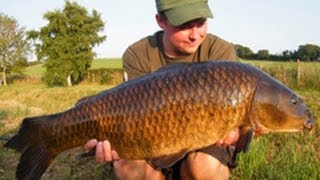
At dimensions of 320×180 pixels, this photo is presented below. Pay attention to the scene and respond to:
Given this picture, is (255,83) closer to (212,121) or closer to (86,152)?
(212,121)

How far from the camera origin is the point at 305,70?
51.1ft

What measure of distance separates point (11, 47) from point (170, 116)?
140 ft

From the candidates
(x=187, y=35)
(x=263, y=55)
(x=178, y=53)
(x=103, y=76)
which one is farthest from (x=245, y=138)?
(x=263, y=55)

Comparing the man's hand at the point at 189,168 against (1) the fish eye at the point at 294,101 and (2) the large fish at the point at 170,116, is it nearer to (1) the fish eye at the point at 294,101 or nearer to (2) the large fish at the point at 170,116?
(2) the large fish at the point at 170,116

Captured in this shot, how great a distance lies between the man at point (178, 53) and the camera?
9.78 ft

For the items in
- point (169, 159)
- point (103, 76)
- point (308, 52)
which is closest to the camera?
point (169, 159)

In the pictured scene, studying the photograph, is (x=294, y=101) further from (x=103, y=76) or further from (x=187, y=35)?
(x=103, y=76)

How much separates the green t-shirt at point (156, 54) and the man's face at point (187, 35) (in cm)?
17

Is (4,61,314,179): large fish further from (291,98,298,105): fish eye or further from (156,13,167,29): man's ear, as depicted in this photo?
(156,13,167,29): man's ear

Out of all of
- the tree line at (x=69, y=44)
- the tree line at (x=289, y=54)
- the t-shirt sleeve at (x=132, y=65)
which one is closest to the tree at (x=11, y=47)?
the tree line at (x=69, y=44)

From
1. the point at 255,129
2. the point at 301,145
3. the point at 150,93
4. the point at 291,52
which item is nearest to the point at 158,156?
the point at 150,93

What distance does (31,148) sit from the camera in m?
2.75

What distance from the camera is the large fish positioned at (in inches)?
98.7

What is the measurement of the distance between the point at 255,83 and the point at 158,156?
0.66 metres
